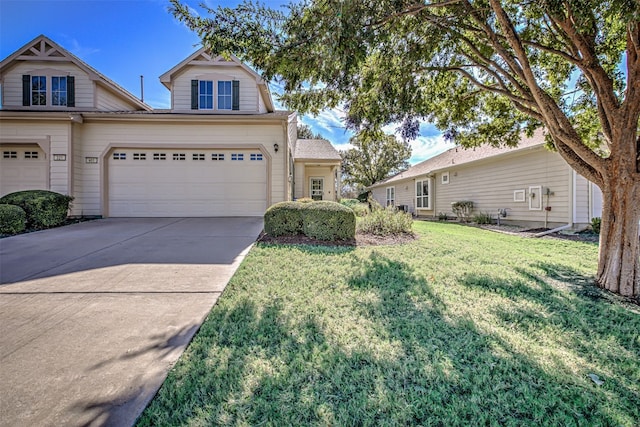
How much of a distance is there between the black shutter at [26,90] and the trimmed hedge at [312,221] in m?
11.4

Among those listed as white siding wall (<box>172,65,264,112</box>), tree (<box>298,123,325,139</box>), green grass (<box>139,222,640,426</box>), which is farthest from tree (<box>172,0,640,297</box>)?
tree (<box>298,123,325,139</box>)

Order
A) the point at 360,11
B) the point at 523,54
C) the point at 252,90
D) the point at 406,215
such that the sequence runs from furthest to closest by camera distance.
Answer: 1. the point at 252,90
2. the point at 406,215
3. the point at 523,54
4. the point at 360,11

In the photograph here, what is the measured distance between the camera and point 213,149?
10.7 meters

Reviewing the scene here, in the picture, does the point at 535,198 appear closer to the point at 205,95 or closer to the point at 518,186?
the point at 518,186

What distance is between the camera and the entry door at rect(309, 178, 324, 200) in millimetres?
17906

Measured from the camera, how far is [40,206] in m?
8.21

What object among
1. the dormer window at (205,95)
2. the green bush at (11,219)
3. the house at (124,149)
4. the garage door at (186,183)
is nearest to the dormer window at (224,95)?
the dormer window at (205,95)

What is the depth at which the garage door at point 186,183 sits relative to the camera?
10578mm

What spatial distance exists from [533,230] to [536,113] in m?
7.05

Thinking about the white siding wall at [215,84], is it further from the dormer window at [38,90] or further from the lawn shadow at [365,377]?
the lawn shadow at [365,377]

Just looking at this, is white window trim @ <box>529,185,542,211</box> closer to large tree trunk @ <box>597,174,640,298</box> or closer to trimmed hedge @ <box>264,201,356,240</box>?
large tree trunk @ <box>597,174,640,298</box>

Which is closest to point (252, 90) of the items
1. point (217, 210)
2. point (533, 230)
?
point (217, 210)

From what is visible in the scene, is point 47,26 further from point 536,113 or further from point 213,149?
point 536,113

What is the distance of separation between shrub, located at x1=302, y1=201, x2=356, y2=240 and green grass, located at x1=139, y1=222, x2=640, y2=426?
2283 millimetres
